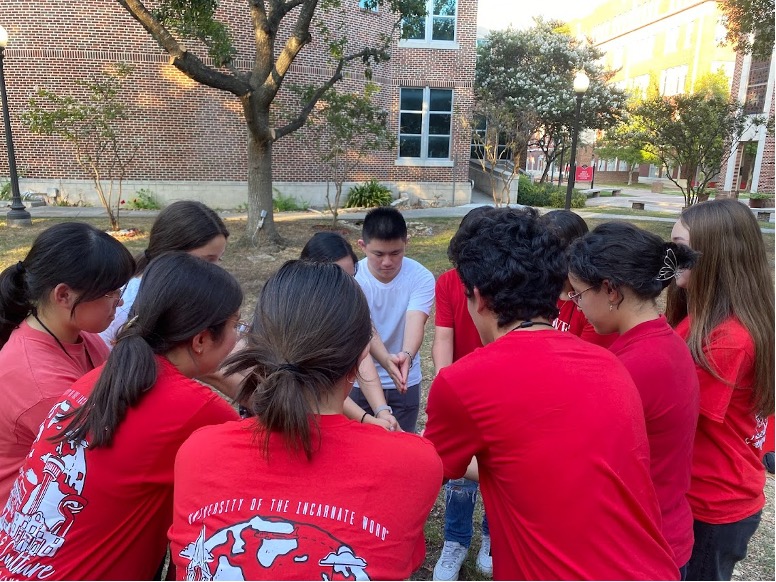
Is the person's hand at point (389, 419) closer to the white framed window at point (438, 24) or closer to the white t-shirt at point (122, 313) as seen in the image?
the white t-shirt at point (122, 313)

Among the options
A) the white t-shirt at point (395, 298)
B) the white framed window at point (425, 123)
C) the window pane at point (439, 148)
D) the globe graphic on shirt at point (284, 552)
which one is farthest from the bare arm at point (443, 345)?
the window pane at point (439, 148)

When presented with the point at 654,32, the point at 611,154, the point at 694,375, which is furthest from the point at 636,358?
the point at 654,32

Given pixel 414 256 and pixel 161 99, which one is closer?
pixel 414 256

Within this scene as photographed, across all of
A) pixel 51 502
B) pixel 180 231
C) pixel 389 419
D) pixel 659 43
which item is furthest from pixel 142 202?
pixel 659 43

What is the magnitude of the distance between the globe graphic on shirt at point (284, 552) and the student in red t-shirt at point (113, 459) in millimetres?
407

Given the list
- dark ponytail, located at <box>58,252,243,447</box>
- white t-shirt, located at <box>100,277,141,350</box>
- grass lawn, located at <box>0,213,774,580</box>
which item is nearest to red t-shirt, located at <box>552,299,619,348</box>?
grass lawn, located at <box>0,213,774,580</box>

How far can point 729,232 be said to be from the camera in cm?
208

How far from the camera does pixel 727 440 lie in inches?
78.0

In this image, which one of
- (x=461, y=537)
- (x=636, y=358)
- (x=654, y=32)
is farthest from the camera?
(x=654, y=32)

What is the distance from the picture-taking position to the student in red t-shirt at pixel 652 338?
5.48ft

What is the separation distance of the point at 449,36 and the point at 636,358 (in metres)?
20.5

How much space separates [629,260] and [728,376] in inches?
22.0

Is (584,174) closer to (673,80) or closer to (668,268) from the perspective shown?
(673,80)

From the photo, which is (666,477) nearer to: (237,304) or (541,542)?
(541,542)
